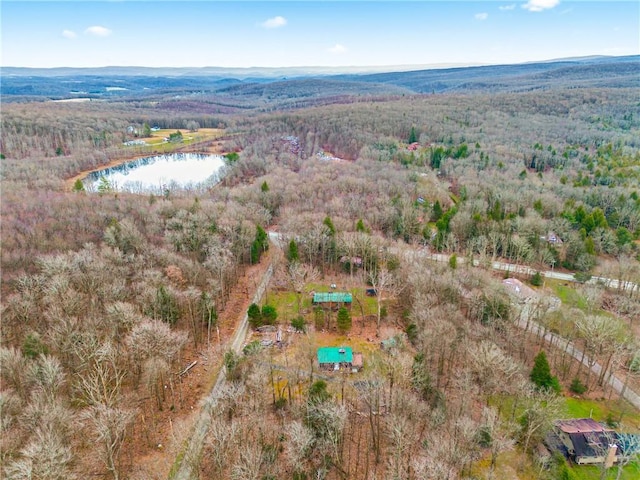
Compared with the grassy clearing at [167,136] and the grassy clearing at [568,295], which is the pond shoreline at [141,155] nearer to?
the grassy clearing at [167,136]

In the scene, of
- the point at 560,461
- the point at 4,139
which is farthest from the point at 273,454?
the point at 4,139

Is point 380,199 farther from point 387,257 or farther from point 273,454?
point 273,454


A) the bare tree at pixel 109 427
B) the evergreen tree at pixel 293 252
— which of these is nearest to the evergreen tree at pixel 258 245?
the evergreen tree at pixel 293 252

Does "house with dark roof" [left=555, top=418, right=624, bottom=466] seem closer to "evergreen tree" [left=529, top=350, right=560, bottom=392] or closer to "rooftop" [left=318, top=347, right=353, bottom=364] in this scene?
"evergreen tree" [left=529, top=350, right=560, bottom=392]

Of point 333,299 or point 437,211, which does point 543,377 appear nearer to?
point 333,299

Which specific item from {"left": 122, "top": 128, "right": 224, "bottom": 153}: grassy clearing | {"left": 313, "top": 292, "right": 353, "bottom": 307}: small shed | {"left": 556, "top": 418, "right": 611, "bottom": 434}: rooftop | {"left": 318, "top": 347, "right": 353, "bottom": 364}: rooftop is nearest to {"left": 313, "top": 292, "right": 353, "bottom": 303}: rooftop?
Result: {"left": 313, "top": 292, "right": 353, "bottom": 307}: small shed
